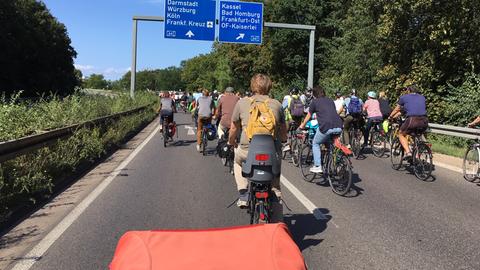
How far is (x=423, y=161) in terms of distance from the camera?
1069 cm

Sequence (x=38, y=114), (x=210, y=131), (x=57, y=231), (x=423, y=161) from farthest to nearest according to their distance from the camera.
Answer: (x=210, y=131) → (x=38, y=114) → (x=423, y=161) → (x=57, y=231)

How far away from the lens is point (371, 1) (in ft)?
71.9

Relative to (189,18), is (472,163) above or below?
below

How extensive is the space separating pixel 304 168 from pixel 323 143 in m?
1.44

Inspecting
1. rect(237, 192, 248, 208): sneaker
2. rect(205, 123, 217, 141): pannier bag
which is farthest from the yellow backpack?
rect(205, 123, 217, 141): pannier bag

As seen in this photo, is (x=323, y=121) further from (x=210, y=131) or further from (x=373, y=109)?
(x=210, y=131)

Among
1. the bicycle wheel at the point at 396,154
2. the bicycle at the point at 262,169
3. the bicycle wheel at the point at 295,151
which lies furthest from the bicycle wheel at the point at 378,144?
the bicycle at the point at 262,169

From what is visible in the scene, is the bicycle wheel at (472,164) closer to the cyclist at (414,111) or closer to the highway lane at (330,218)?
the highway lane at (330,218)

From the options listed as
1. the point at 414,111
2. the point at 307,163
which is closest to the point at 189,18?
the point at 307,163

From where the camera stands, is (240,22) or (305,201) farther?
(240,22)

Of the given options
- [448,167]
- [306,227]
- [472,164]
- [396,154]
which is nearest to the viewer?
[306,227]

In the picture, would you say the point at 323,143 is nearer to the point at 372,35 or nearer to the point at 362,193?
the point at 362,193

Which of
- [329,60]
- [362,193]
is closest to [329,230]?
[362,193]

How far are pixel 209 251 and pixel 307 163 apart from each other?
840cm
